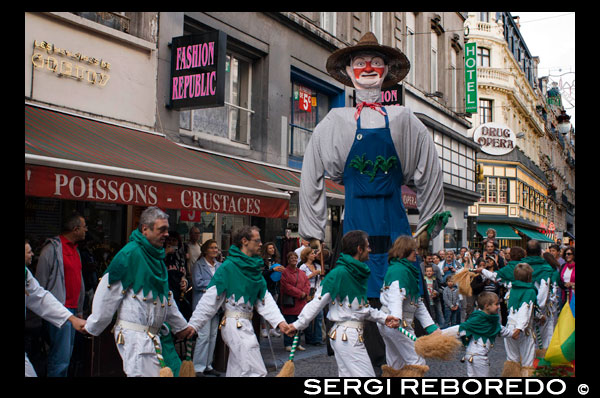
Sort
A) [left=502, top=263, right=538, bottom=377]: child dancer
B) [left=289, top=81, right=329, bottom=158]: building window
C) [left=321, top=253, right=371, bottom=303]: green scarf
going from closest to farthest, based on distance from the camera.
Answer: [left=321, top=253, right=371, bottom=303]: green scarf
[left=502, top=263, right=538, bottom=377]: child dancer
[left=289, top=81, right=329, bottom=158]: building window

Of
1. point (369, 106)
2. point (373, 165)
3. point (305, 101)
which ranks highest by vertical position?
point (305, 101)

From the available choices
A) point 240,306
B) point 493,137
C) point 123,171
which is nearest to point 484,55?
point 493,137

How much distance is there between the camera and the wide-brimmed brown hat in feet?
20.7

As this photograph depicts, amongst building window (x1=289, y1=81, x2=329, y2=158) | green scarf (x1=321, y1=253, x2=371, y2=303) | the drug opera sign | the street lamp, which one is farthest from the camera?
the drug opera sign

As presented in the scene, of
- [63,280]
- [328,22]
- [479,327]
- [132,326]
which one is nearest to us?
[132,326]

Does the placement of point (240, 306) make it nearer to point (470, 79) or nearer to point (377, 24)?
point (377, 24)

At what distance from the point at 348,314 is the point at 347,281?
0.82ft

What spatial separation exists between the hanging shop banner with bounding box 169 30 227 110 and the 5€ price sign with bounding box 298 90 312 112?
516 cm

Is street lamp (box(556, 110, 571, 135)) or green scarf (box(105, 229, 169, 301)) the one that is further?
street lamp (box(556, 110, 571, 135))

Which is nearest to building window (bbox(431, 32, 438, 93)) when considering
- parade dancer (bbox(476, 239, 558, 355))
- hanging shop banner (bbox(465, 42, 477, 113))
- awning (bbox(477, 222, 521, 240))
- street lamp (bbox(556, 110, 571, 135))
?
hanging shop banner (bbox(465, 42, 477, 113))

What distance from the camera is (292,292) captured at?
9453mm

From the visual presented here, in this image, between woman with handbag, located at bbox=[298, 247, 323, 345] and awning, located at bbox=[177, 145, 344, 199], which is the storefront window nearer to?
awning, located at bbox=[177, 145, 344, 199]

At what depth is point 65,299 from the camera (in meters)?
6.52
